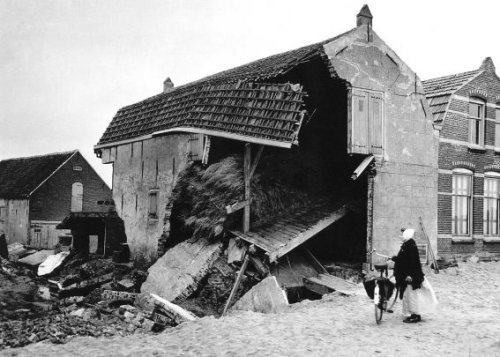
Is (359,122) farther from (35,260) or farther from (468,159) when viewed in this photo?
(35,260)

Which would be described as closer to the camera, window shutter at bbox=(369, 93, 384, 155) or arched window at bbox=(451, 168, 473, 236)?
window shutter at bbox=(369, 93, 384, 155)

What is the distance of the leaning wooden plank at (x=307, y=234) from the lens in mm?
12908

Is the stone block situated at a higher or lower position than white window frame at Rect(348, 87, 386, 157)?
lower

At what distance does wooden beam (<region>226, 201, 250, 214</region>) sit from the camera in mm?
13812

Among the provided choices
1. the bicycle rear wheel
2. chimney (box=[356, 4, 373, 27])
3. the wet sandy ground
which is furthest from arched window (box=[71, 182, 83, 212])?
the bicycle rear wheel

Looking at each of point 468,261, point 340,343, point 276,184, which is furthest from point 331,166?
point 340,343

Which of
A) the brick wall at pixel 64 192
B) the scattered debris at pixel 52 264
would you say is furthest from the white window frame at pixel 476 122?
the brick wall at pixel 64 192

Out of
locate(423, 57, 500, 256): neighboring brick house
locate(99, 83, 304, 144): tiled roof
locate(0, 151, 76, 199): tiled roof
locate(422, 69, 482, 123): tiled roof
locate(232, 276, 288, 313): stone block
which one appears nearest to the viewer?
locate(232, 276, 288, 313): stone block

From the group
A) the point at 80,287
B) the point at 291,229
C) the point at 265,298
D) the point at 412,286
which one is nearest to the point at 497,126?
the point at 291,229

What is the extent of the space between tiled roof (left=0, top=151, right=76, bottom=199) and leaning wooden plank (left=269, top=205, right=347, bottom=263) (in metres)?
26.8

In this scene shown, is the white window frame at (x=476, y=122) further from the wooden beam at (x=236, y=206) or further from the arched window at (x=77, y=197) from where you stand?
the arched window at (x=77, y=197)

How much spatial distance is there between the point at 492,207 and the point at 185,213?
12.1 meters

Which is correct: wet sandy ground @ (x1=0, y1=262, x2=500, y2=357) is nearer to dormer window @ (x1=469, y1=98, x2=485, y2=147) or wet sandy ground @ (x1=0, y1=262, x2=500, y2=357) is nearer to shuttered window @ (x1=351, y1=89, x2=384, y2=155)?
shuttered window @ (x1=351, y1=89, x2=384, y2=155)

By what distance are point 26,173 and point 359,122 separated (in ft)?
102
